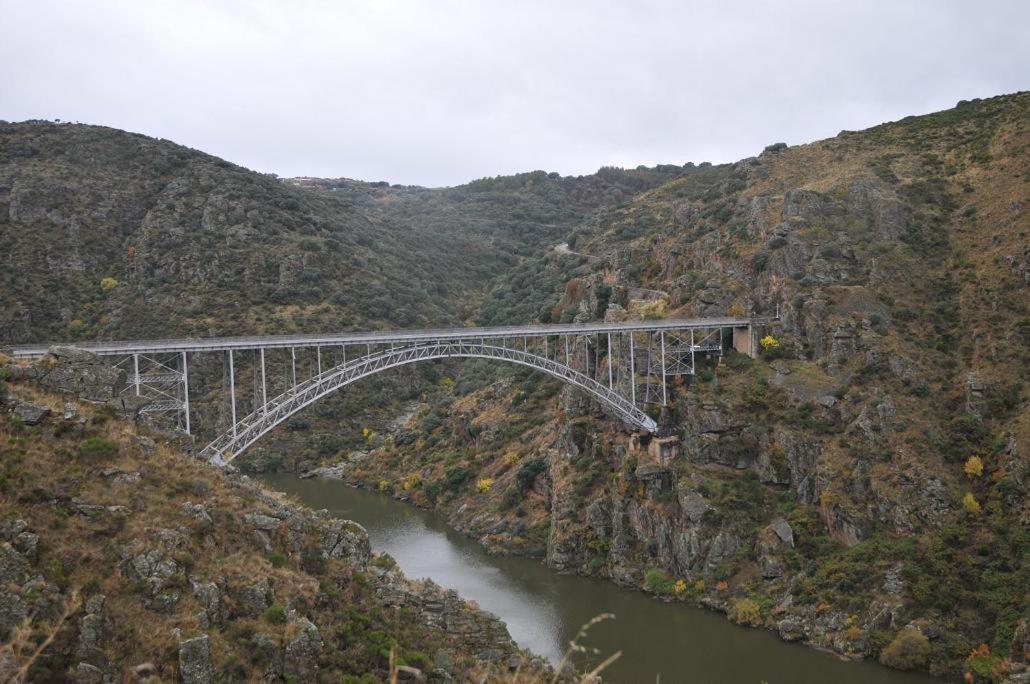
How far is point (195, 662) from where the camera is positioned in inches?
615

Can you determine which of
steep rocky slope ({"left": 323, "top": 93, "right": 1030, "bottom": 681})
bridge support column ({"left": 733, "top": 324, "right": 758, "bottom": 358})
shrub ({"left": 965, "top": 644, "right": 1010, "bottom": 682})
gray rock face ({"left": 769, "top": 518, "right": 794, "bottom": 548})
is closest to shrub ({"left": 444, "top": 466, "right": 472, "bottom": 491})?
steep rocky slope ({"left": 323, "top": 93, "right": 1030, "bottom": 681})

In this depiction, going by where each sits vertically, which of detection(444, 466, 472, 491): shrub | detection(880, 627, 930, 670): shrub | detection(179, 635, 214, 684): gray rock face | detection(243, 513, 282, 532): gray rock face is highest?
detection(243, 513, 282, 532): gray rock face

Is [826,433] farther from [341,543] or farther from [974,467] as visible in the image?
[341,543]

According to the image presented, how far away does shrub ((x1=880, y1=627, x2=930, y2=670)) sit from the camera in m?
28.3

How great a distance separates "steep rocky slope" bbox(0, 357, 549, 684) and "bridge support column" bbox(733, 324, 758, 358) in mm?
25865

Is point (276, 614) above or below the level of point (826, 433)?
above

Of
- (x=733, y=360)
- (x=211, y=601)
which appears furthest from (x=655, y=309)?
(x=211, y=601)

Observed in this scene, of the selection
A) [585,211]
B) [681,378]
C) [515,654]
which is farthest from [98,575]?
[585,211]

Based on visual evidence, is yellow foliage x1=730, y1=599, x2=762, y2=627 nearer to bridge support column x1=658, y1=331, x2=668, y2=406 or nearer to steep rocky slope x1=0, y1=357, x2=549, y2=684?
bridge support column x1=658, y1=331, x2=668, y2=406

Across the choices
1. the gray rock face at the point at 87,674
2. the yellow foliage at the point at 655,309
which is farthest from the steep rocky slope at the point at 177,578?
the yellow foliage at the point at 655,309

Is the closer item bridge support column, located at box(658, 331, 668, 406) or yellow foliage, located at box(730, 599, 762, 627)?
yellow foliage, located at box(730, 599, 762, 627)

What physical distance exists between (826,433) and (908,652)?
11548 mm

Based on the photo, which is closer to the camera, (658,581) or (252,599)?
(252,599)

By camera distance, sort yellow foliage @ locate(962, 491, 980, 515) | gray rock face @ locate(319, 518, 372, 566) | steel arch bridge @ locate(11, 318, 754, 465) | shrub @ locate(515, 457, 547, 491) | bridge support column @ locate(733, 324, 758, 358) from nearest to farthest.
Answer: gray rock face @ locate(319, 518, 372, 566)
yellow foliage @ locate(962, 491, 980, 515)
steel arch bridge @ locate(11, 318, 754, 465)
bridge support column @ locate(733, 324, 758, 358)
shrub @ locate(515, 457, 547, 491)
